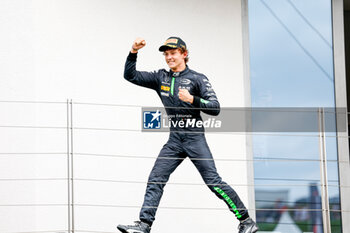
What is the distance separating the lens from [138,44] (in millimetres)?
2957

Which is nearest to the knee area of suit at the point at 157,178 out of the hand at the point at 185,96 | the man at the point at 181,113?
the man at the point at 181,113

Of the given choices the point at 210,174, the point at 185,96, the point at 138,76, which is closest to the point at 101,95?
the point at 138,76

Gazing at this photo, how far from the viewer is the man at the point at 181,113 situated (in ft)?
9.34

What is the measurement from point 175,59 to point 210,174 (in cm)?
57

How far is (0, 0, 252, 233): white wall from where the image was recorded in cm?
288

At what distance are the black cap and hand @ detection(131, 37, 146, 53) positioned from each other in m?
0.15

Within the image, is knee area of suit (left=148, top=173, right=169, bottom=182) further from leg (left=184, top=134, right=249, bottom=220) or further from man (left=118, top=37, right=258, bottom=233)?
Result: leg (left=184, top=134, right=249, bottom=220)

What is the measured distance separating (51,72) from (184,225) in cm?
97

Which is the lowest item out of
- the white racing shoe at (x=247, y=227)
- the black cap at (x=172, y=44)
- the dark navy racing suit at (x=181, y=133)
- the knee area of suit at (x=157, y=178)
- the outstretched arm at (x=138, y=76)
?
the white racing shoe at (x=247, y=227)

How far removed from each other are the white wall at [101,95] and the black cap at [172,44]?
0.06m

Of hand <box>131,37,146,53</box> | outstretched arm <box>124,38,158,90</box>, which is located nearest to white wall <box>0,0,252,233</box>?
outstretched arm <box>124,38,158,90</box>

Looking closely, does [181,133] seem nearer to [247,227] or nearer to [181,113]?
[181,113]

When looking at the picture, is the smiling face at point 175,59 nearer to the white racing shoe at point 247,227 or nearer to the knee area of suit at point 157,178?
the knee area of suit at point 157,178

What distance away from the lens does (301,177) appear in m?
3.41
